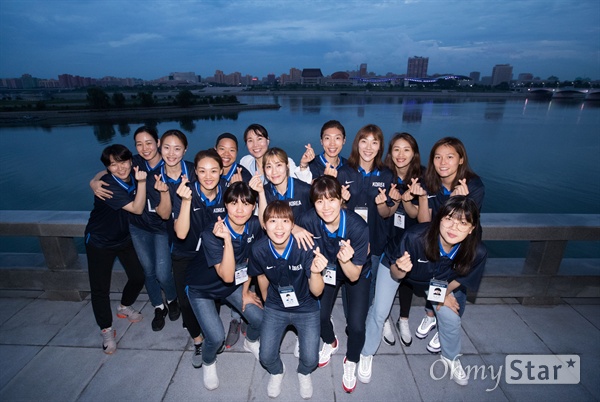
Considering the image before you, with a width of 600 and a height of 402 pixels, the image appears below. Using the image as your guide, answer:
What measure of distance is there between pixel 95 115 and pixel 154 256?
61.9 meters

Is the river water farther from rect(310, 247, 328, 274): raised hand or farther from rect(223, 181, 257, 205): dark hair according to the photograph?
rect(223, 181, 257, 205): dark hair

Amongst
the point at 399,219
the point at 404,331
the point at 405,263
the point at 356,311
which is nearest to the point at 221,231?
the point at 356,311

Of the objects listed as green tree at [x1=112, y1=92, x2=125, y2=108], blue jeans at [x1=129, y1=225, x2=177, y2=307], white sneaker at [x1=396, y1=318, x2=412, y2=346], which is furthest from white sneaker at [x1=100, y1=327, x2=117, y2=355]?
green tree at [x1=112, y1=92, x2=125, y2=108]

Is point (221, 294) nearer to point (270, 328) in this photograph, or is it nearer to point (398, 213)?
point (270, 328)

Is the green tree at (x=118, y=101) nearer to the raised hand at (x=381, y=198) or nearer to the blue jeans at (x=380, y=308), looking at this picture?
the raised hand at (x=381, y=198)

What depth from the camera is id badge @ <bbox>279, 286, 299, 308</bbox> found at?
2939mm

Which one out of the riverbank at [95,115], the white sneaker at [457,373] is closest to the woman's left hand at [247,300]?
the white sneaker at [457,373]

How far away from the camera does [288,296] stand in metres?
2.95

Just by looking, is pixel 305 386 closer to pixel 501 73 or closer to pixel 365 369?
pixel 365 369

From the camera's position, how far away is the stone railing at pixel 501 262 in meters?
4.03

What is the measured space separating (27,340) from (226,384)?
2.69 metres

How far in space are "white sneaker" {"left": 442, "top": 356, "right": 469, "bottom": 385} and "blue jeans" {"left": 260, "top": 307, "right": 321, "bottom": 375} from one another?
152 cm

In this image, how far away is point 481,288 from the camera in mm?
4391

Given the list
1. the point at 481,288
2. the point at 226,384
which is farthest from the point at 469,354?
the point at 226,384
